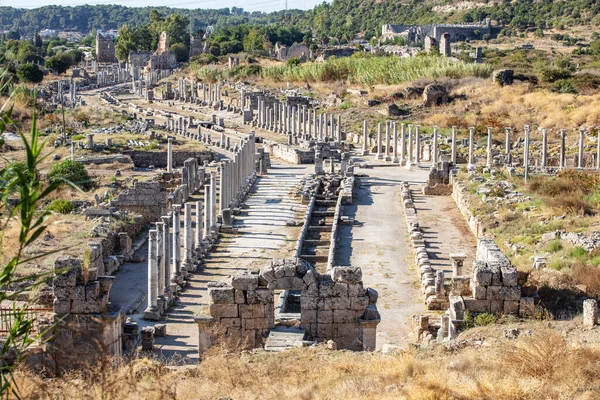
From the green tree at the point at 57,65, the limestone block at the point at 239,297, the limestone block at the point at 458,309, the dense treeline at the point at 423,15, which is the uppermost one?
the dense treeline at the point at 423,15

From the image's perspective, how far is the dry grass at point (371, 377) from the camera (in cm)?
1212

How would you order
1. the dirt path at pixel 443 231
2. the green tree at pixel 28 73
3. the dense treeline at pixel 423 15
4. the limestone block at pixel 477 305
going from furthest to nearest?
the dense treeline at pixel 423 15, the green tree at pixel 28 73, the dirt path at pixel 443 231, the limestone block at pixel 477 305

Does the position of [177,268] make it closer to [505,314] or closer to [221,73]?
[505,314]

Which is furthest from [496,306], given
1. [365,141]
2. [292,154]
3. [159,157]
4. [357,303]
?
[365,141]

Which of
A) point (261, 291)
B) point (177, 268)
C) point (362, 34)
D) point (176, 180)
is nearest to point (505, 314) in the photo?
point (261, 291)

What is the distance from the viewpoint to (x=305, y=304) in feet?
56.5

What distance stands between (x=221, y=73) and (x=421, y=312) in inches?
2939

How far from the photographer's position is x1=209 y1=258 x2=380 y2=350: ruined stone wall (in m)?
17.0

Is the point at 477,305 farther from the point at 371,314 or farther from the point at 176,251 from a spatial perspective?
the point at 176,251

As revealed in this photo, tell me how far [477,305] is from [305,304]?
3022mm

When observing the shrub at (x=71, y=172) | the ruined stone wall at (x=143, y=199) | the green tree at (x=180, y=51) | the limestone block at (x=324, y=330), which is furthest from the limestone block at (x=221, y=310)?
the green tree at (x=180, y=51)

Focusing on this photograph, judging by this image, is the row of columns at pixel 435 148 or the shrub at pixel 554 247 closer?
the shrub at pixel 554 247

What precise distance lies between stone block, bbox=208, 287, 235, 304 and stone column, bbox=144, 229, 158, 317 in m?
4.80

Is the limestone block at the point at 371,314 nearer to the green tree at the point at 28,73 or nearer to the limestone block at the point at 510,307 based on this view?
the limestone block at the point at 510,307
